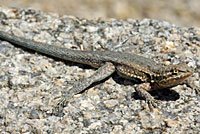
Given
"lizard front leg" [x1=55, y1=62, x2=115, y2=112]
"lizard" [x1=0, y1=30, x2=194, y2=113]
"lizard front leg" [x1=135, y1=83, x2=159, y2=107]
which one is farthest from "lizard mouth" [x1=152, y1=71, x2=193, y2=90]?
"lizard front leg" [x1=55, y1=62, x2=115, y2=112]

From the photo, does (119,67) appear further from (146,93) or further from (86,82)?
(146,93)

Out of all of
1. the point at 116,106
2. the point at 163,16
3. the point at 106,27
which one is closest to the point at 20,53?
the point at 106,27

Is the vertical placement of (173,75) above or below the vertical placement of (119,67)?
below

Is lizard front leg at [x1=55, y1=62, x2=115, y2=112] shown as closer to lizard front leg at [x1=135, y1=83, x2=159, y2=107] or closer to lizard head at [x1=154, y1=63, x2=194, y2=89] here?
lizard front leg at [x1=135, y1=83, x2=159, y2=107]

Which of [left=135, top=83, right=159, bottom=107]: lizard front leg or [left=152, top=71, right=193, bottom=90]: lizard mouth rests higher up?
[left=152, top=71, right=193, bottom=90]: lizard mouth

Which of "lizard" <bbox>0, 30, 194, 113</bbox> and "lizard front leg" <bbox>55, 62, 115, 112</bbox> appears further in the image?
"lizard front leg" <bbox>55, 62, 115, 112</bbox>

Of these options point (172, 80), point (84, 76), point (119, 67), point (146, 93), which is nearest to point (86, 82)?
point (84, 76)

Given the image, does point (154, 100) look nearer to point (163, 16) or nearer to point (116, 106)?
point (116, 106)

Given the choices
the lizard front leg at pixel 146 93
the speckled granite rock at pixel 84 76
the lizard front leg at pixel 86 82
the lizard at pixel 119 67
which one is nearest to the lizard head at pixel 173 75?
the lizard at pixel 119 67
